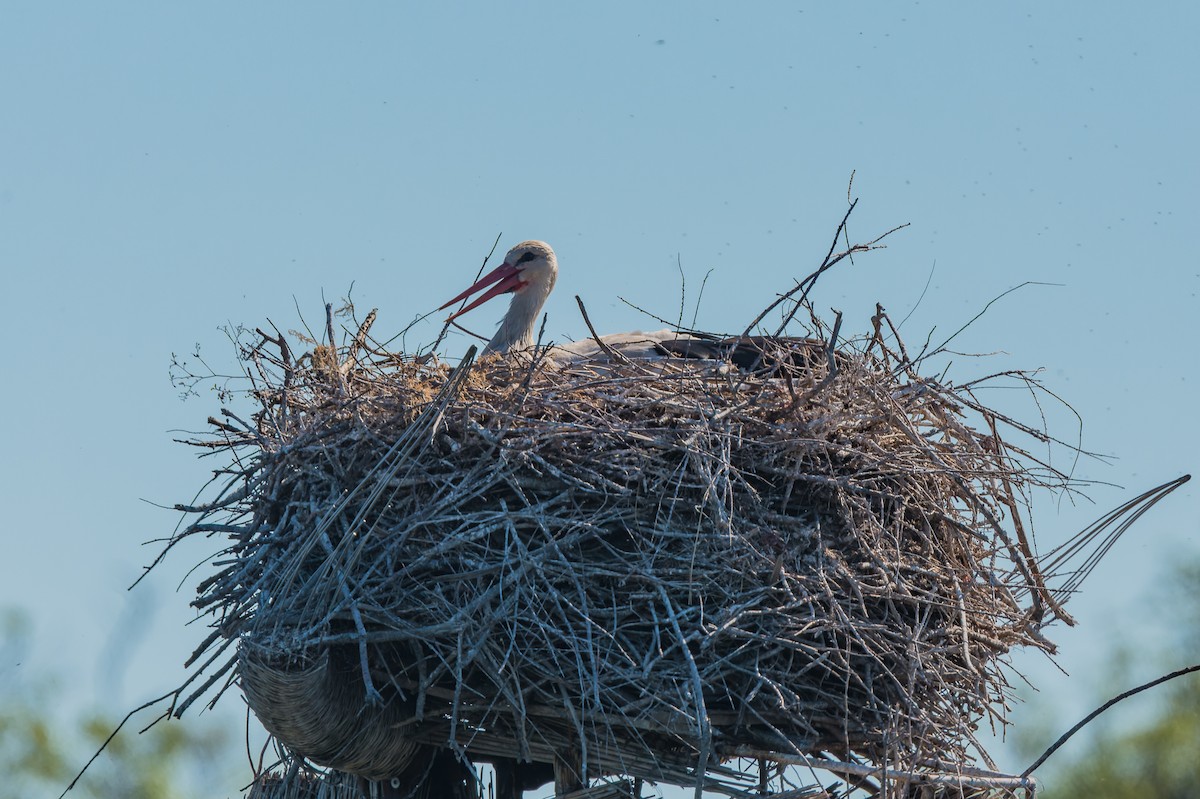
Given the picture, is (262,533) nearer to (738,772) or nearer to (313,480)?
(313,480)

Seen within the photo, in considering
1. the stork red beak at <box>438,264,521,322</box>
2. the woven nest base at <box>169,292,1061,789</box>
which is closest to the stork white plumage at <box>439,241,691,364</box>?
the stork red beak at <box>438,264,521,322</box>

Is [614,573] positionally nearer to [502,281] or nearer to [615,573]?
[615,573]

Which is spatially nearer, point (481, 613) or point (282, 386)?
point (481, 613)

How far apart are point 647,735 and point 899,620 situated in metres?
1.12

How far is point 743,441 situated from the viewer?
729 centimetres

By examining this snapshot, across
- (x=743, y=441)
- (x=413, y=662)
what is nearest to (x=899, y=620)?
(x=743, y=441)

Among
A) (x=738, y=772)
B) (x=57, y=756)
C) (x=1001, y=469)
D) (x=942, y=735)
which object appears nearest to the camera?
(x=738, y=772)

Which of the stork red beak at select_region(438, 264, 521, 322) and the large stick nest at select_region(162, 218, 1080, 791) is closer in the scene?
the large stick nest at select_region(162, 218, 1080, 791)

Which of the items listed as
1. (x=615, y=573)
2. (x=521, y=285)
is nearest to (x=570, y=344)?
(x=521, y=285)

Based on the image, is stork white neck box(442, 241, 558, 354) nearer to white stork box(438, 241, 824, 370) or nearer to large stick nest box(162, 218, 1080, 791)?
white stork box(438, 241, 824, 370)

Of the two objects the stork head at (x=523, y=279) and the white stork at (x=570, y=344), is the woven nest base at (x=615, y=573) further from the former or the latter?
the stork head at (x=523, y=279)

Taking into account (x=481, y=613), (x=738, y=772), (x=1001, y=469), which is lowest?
(x=738, y=772)

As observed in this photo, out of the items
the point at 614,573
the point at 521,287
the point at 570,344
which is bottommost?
the point at 614,573

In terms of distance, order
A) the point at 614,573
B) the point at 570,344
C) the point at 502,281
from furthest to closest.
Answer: the point at 502,281, the point at 570,344, the point at 614,573
